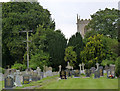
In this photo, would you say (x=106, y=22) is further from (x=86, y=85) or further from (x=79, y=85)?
(x=86, y=85)

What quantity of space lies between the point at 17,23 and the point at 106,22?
56.2 ft

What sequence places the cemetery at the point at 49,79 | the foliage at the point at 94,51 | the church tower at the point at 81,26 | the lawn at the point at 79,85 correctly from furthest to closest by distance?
the church tower at the point at 81,26, the foliage at the point at 94,51, the cemetery at the point at 49,79, the lawn at the point at 79,85

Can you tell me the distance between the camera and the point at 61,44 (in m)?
47.2

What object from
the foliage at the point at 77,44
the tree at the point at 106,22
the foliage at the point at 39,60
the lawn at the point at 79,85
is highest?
the tree at the point at 106,22

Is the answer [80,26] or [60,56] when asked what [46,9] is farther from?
[80,26]

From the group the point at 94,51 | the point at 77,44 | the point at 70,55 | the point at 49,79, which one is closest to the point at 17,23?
the point at 77,44

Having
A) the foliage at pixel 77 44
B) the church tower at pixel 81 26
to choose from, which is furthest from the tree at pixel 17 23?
the church tower at pixel 81 26

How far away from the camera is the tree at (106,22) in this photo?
5284cm

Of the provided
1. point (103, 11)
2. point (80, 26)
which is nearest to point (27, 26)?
point (103, 11)

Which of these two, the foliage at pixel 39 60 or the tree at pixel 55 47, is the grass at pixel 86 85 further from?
the tree at pixel 55 47

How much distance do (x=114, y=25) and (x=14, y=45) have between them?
19577 millimetres

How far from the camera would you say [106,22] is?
5369cm

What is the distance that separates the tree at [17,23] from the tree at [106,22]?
380 inches

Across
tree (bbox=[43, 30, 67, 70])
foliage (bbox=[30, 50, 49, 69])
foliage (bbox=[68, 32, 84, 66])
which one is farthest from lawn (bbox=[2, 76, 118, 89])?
foliage (bbox=[68, 32, 84, 66])
